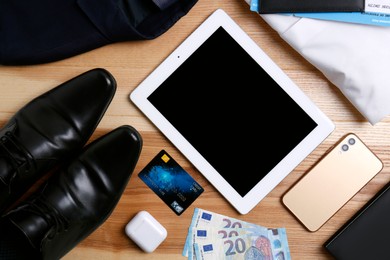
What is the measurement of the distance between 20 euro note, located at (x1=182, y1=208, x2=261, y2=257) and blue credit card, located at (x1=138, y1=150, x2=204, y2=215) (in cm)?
3

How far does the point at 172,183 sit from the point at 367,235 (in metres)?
0.39

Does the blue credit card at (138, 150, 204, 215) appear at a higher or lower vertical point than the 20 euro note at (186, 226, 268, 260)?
higher

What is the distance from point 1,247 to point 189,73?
502 mm

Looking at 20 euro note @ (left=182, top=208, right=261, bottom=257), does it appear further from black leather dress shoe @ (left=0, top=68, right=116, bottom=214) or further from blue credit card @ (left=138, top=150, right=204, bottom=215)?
black leather dress shoe @ (left=0, top=68, right=116, bottom=214)

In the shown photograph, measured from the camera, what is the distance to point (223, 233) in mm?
875

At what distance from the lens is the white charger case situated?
86cm

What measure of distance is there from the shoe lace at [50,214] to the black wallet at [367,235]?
526 millimetres

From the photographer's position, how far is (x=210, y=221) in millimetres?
875

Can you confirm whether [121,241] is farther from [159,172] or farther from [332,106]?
[332,106]

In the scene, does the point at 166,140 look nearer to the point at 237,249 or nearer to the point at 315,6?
the point at 237,249

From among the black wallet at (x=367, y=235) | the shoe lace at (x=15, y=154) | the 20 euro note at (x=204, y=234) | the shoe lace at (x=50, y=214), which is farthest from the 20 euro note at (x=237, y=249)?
the shoe lace at (x=15, y=154)

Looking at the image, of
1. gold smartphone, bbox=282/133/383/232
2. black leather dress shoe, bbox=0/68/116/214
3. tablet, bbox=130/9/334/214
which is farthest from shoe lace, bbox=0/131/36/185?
gold smartphone, bbox=282/133/383/232

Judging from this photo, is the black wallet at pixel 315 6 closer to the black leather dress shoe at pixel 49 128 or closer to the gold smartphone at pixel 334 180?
the gold smartphone at pixel 334 180

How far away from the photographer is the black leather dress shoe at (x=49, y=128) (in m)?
0.85
